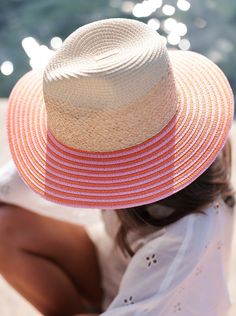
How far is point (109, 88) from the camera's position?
115cm

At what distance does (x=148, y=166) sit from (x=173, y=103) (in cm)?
13

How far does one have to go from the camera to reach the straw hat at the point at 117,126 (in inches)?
45.5

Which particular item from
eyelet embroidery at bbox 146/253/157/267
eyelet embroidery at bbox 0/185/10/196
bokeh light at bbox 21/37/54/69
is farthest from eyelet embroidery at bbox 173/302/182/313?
bokeh light at bbox 21/37/54/69

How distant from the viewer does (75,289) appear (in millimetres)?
1686

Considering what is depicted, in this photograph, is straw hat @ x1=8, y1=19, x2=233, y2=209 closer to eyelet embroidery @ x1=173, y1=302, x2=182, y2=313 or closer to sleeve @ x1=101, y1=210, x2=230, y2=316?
sleeve @ x1=101, y1=210, x2=230, y2=316

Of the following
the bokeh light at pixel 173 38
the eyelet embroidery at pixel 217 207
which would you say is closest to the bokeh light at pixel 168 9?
the bokeh light at pixel 173 38

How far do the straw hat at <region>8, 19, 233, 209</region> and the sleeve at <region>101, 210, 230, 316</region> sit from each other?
0.18 meters

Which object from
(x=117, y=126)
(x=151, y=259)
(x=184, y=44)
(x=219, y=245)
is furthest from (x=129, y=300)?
(x=184, y=44)

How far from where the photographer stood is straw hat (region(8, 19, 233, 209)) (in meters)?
1.16

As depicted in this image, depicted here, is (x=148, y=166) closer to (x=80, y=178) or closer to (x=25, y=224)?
(x=80, y=178)

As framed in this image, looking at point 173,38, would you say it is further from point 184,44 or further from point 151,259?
point 151,259

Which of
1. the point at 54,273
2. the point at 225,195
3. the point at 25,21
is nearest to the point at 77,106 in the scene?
the point at 225,195

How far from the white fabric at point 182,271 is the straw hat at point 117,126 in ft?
0.59

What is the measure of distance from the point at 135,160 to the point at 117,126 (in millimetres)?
79
